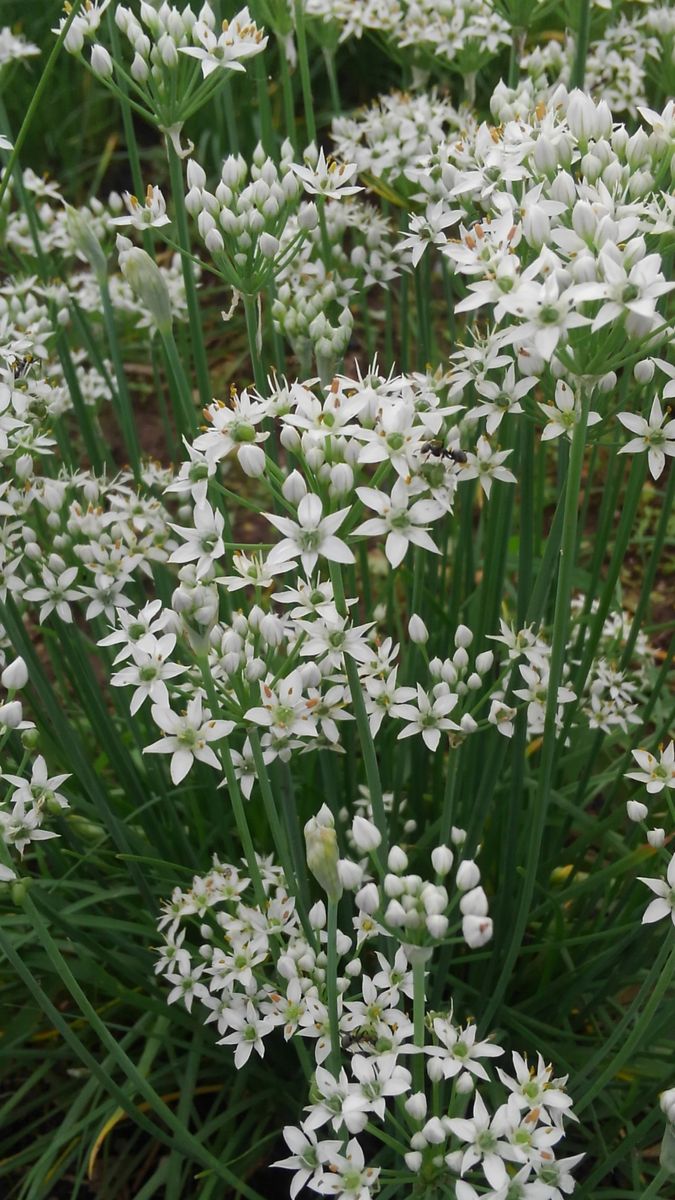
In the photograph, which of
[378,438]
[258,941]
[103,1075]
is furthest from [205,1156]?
[378,438]

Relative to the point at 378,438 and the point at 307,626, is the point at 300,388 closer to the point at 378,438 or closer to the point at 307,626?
the point at 378,438

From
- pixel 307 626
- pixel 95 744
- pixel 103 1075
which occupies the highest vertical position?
pixel 307 626

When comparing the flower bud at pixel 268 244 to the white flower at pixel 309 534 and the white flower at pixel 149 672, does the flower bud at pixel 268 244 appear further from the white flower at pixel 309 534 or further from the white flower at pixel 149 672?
the white flower at pixel 149 672

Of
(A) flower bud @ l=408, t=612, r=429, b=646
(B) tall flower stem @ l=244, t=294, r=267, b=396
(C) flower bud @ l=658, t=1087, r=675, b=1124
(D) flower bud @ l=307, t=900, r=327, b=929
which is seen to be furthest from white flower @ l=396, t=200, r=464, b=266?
(C) flower bud @ l=658, t=1087, r=675, b=1124

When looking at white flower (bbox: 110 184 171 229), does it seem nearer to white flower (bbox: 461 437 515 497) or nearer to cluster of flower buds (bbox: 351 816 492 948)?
white flower (bbox: 461 437 515 497)

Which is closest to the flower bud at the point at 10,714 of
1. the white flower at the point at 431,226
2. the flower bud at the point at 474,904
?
the flower bud at the point at 474,904

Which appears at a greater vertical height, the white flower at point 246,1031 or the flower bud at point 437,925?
the flower bud at point 437,925
